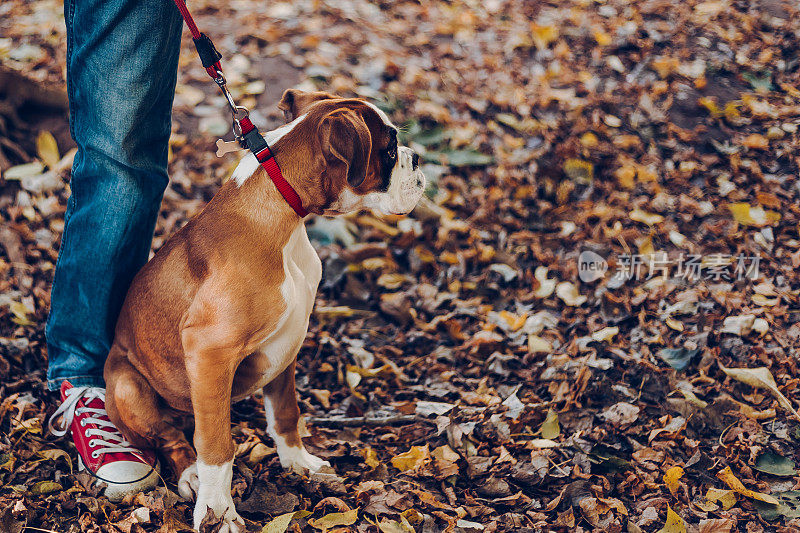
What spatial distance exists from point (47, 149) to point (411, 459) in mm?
3090

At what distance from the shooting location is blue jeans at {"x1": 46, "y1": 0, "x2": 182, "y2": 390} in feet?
8.38

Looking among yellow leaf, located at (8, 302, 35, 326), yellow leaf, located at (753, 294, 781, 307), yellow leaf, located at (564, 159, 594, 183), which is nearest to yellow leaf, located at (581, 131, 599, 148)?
yellow leaf, located at (564, 159, 594, 183)

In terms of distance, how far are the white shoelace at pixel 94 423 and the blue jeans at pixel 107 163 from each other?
9 cm

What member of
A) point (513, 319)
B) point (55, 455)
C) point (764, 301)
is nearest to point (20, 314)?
point (55, 455)

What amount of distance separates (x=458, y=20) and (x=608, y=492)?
490 cm

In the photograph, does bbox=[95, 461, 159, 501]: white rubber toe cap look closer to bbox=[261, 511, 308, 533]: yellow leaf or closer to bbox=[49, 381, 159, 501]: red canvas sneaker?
bbox=[49, 381, 159, 501]: red canvas sneaker

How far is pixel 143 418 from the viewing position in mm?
2678

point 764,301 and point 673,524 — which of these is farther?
point 764,301

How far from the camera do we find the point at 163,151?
9.55ft

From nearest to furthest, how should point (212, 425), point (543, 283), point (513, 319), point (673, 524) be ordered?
point (212, 425)
point (673, 524)
point (513, 319)
point (543, 283)

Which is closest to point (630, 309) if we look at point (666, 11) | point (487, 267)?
point (487, 267)

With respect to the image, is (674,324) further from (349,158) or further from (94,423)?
(94,423)

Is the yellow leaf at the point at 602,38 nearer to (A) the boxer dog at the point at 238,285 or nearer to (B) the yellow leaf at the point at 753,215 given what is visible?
(B) the yellow leaf at the point at 753,215

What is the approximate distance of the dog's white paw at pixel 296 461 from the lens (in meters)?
2.86
